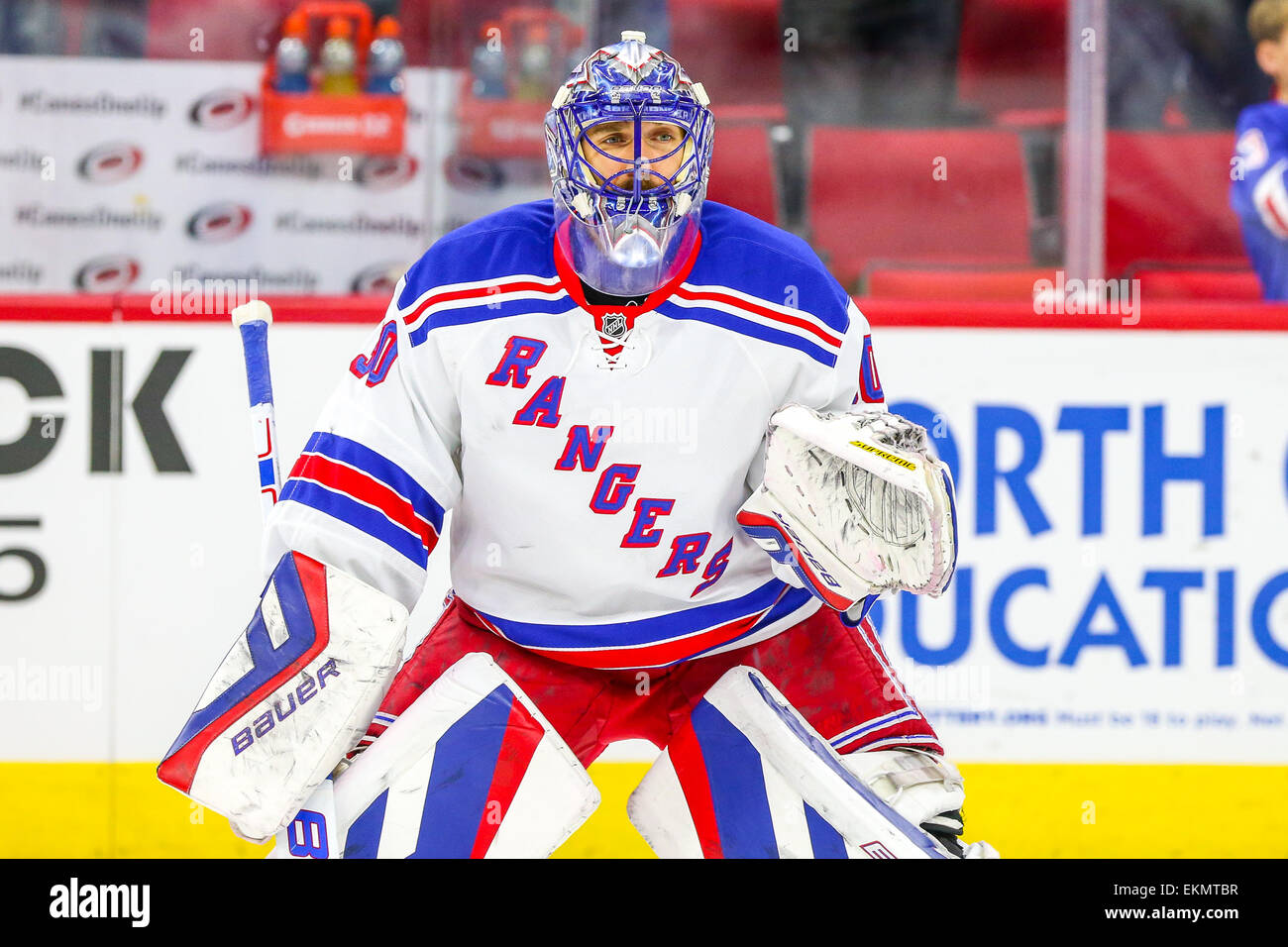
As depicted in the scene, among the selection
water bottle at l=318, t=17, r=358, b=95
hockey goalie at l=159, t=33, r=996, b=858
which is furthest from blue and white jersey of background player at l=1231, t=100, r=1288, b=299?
water bottle at l=318, t=17, r=358, b=95

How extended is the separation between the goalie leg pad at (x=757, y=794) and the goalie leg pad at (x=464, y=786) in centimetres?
12

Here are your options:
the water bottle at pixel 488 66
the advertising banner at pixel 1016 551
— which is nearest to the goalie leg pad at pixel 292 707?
the advertising banner at pixel 1016 551

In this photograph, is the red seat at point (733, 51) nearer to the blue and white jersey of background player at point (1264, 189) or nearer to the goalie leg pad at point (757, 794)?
the blue and white jersey of background player at point (1264, 189)

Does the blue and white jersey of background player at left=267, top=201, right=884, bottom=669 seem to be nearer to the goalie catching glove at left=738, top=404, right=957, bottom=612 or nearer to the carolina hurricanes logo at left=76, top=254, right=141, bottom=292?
the goalie catching glove at left=738, top=404, right=957, bottom=612

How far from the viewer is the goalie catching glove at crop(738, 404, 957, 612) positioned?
1699mm

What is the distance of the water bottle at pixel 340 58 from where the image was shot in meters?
3.37

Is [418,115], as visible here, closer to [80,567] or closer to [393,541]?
[80,567]

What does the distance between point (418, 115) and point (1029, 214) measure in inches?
54.0

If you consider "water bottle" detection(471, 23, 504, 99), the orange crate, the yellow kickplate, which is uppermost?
"water bottle" detection(471, 23, 504, 99)

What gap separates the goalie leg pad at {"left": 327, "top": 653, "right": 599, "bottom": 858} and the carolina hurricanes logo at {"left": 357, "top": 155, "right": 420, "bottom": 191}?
1.78m

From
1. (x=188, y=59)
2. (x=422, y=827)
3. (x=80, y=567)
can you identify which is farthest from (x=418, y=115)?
(x=422, y=827)

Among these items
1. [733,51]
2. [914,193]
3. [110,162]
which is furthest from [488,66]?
[914,193]

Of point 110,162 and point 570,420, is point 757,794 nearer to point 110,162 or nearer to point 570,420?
point 570,420
